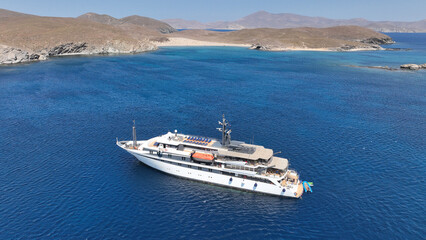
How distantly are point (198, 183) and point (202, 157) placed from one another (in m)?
5.15

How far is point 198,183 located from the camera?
5550 cm

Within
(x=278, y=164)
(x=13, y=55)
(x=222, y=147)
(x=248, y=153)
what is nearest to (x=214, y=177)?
(x=222, y=147)

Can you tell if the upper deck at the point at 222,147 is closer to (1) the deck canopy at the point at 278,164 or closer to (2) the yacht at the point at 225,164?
(2) the yacht at the point at 225,164

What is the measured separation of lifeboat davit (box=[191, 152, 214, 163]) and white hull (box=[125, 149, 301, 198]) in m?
1.16

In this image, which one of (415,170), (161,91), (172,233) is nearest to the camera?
(172,233)

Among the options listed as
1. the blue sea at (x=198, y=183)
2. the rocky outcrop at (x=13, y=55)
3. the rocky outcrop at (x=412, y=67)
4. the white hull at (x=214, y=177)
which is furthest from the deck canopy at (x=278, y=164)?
the rocky outcrop at (x=13, y=55)

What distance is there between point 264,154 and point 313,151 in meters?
18.8

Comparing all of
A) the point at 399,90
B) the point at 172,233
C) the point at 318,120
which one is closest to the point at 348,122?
the point at 318,120

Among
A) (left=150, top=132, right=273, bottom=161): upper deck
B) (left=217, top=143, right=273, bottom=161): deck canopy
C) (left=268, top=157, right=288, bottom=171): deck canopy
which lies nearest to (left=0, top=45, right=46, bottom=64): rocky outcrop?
(left=150, top=132, right=273, bottom=161): upper deck

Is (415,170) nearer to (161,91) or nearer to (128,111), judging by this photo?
(128,111)

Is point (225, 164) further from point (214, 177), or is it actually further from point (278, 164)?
point (278, 164)

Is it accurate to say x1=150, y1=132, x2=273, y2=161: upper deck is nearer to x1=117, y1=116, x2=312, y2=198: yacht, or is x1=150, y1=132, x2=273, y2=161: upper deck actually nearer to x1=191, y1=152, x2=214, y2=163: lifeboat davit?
x1=117, y1=116, x2=312, y2=198: yacht

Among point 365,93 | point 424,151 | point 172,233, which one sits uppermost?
point 365,93

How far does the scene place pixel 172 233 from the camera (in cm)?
4206
